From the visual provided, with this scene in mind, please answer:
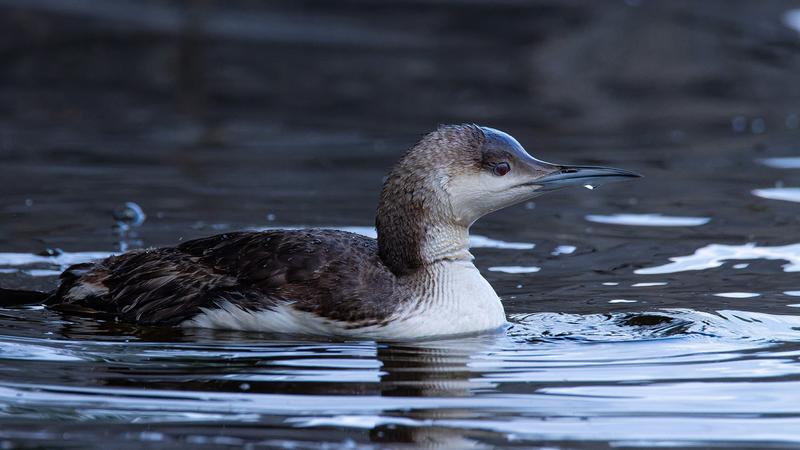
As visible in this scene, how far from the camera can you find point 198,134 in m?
13.0

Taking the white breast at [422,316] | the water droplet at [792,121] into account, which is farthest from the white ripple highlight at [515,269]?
the water droplet at [792,121]

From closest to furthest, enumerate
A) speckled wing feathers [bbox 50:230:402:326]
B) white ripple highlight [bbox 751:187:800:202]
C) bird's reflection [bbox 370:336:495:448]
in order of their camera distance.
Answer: bird's reflection [bbox 370:336:495:448] < speckled wing feathers [bbox 50:230:402:326] < white ripple highlight [bbox 751:187:800:202]

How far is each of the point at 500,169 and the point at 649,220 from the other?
10.5 ft

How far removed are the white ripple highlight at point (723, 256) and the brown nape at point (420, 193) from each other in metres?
1.84

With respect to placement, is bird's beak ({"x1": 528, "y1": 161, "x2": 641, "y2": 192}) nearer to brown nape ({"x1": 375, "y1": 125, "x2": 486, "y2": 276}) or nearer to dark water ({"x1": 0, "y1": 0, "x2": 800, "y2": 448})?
brown nape ({"x1": 375, "y1": 125, "x2": 486, "y2": 276})

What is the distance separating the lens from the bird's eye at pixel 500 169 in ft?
20.4

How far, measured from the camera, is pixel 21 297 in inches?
271

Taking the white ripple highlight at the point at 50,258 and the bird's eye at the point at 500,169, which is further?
the white ripple highlight at the point at 50,258

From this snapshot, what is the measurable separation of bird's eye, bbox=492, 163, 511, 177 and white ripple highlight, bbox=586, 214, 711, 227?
9.81 feet

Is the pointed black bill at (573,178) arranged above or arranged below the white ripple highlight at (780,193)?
above

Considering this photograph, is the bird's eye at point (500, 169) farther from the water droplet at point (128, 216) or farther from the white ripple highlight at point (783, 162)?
the white ripple highlight at point (783, 162)

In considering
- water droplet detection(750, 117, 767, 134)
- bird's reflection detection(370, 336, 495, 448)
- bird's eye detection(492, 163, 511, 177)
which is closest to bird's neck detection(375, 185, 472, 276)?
bird's eye detection(492, 163, 511, 177)

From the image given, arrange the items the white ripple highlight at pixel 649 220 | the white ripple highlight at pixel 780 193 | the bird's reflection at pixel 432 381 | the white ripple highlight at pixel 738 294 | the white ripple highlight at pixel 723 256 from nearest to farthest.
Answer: the bird's reflection at pixel 432 381, the white ripple highlight at pixel 738 294, the white ripple highlight at pixel 723 256, the white ripple highlight at pixel 649 220, the white ripple highlight at pixel 780 193

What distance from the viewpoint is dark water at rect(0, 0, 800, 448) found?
4977 millimetres
